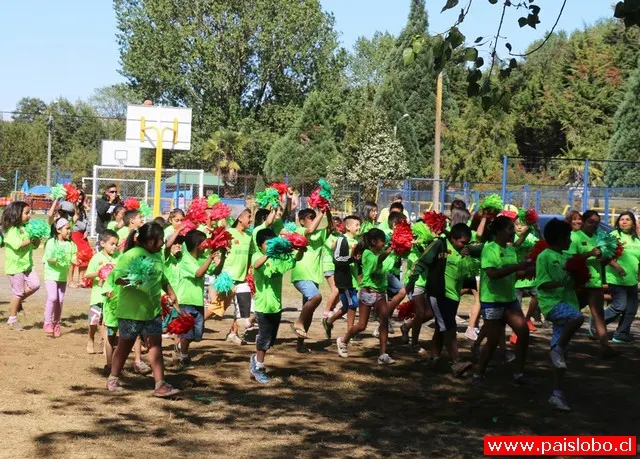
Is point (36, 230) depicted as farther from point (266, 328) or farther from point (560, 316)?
point (560, 316)

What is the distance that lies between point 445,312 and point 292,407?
86.2 inches

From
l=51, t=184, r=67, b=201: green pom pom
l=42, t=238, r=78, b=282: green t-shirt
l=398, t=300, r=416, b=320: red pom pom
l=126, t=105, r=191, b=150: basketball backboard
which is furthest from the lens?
l=126, t=105, r=191, b=150: basketball backboard

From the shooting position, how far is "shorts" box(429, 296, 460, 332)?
955cm

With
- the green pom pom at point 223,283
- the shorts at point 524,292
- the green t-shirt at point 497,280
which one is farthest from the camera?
the shorts at point 524,292

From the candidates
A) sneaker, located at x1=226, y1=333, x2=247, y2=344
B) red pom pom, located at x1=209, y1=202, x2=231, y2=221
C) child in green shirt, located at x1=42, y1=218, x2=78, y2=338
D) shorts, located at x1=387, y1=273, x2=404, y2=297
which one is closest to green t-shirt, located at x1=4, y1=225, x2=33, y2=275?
child in green shirt, located at x1=42, y1=218, x2=78, y2=338

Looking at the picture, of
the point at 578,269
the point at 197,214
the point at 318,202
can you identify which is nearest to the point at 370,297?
the point at 318,202

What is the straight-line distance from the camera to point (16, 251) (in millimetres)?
12055


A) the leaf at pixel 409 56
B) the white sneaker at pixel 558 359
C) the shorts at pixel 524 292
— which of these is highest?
the leaf at pixel 409 56

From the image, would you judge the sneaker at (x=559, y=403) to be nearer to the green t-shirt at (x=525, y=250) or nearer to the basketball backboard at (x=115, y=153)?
the green t-shirt at (x=525, y=250)

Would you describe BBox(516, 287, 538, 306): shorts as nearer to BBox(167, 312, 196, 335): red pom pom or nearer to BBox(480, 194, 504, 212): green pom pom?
BBox(480, 194, 504, 212): green pom pom

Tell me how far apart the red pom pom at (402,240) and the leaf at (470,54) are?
3.21 meters

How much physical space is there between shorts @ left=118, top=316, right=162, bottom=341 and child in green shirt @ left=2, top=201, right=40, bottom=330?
170 inches

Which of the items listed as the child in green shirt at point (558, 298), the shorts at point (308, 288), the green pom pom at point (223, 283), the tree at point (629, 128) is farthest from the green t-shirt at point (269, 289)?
A: the tree at point (629, 128)

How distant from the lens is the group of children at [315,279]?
826cm
